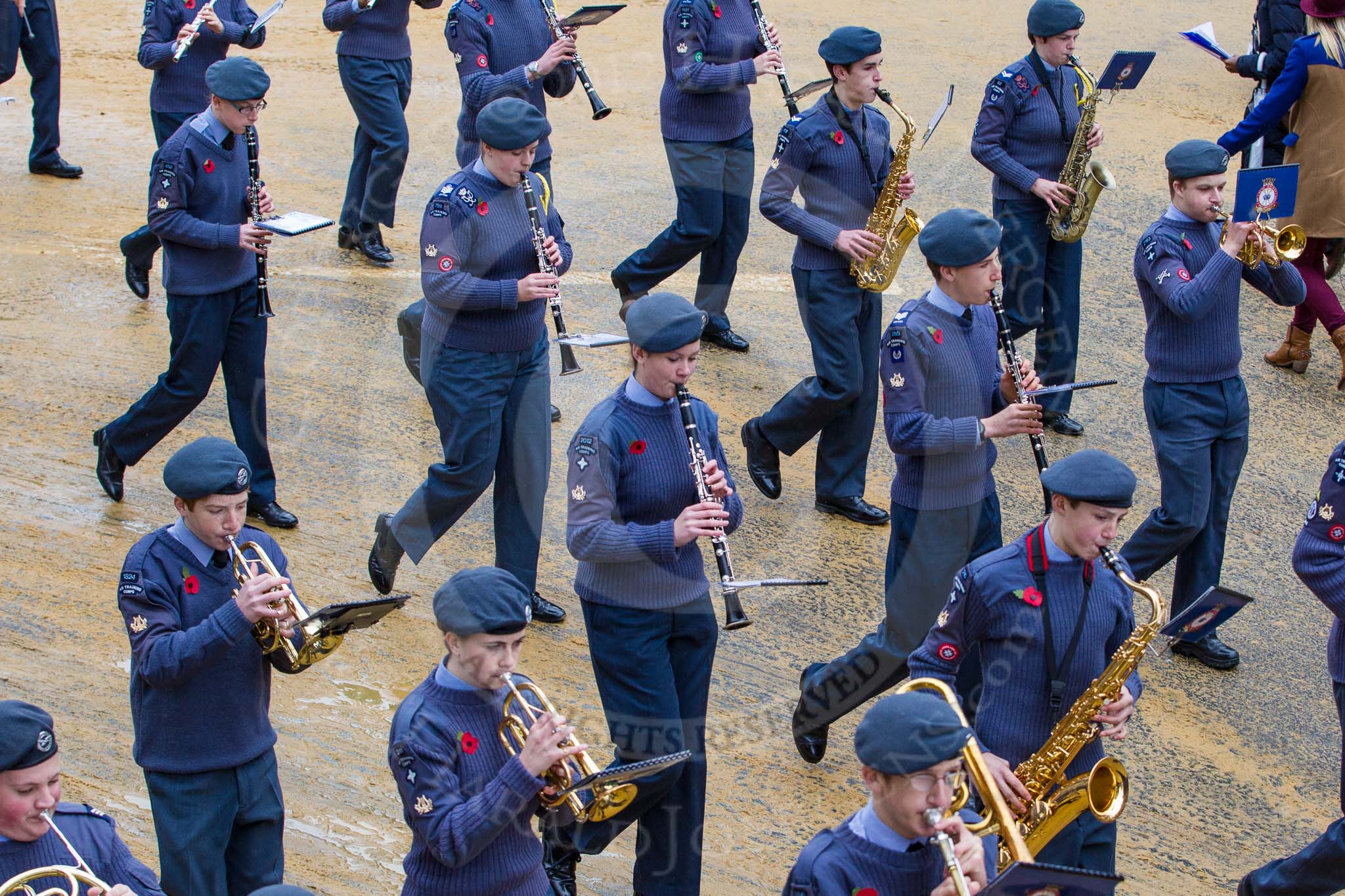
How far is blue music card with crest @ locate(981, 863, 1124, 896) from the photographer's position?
3.34 meters

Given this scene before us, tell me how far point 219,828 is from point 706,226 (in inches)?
198

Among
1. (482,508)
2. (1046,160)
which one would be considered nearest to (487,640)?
(482,508)

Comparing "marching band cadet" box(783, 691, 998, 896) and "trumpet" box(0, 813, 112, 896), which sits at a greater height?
"marching band cadet" box(783, 691, 998, 896)

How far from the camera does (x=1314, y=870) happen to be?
5.24m

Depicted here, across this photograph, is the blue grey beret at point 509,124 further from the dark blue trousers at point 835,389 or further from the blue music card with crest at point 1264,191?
the blue music card with crest at point 1264,191

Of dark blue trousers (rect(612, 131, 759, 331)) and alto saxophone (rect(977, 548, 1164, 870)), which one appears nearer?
alto saxophone (rect(977, 548, 1164, 870))

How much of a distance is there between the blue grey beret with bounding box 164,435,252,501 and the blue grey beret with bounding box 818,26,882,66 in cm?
383

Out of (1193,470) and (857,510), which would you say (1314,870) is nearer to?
(1193,470)

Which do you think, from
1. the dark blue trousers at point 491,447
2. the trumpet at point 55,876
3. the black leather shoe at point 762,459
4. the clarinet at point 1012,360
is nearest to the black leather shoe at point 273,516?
the dark blue trousers at point 491,447

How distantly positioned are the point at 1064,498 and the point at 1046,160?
420 centimetres

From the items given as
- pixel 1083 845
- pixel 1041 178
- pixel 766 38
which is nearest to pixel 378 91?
pixel 766 38

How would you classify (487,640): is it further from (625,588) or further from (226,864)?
(226,864)

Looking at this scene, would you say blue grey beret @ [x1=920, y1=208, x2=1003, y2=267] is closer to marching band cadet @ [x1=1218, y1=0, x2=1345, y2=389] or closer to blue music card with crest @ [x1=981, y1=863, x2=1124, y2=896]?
blue music card with crest @ [x1=981, y1=863, x2=1124, y2=896]

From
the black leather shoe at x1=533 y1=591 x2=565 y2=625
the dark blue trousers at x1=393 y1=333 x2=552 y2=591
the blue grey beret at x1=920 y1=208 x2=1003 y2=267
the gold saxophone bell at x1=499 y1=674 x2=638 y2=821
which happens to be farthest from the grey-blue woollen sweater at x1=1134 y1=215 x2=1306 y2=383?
the gold saxophone bell at x1=499 y1=674 x2=638 y2=821
